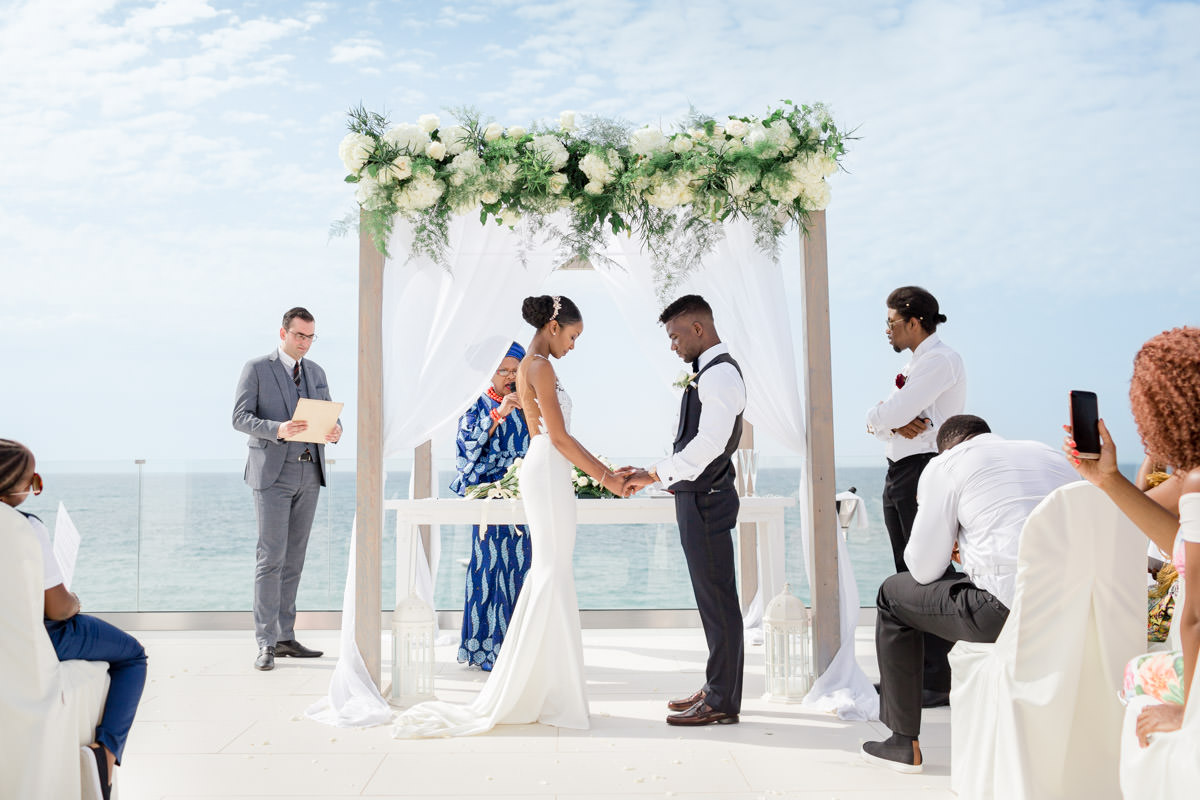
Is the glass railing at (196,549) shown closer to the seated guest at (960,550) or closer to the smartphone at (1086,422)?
the seated guest at (960,550)

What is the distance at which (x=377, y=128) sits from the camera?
3.94 metres

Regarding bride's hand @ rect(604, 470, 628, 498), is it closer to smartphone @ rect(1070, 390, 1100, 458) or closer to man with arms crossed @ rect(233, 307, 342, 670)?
man with arms crossed @ rect(233, 307, 342, 670)

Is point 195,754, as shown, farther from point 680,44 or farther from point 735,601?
point 680,44

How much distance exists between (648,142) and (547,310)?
0.86 metres

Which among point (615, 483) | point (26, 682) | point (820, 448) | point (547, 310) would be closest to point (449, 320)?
point (547, 310)

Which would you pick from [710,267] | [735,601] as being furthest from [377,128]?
[735,601]

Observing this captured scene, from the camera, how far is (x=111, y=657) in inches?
95.7

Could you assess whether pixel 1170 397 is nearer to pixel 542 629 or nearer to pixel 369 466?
pixel 542 629

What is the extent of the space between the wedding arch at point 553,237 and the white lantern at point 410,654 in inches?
4.1

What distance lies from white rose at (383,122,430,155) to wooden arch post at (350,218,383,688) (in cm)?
38

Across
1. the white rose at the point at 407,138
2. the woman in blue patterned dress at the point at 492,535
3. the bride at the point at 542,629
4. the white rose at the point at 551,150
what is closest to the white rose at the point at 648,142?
the white rose at the point at 551,150

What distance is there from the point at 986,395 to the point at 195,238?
3001 centimetres

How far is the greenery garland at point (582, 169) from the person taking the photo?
3.88m

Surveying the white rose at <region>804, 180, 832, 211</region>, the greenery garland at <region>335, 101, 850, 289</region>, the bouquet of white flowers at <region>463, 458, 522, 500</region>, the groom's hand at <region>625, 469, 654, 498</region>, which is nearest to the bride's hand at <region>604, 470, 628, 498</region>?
the groom's hand at <region>625, 469, 654, 498</region>
